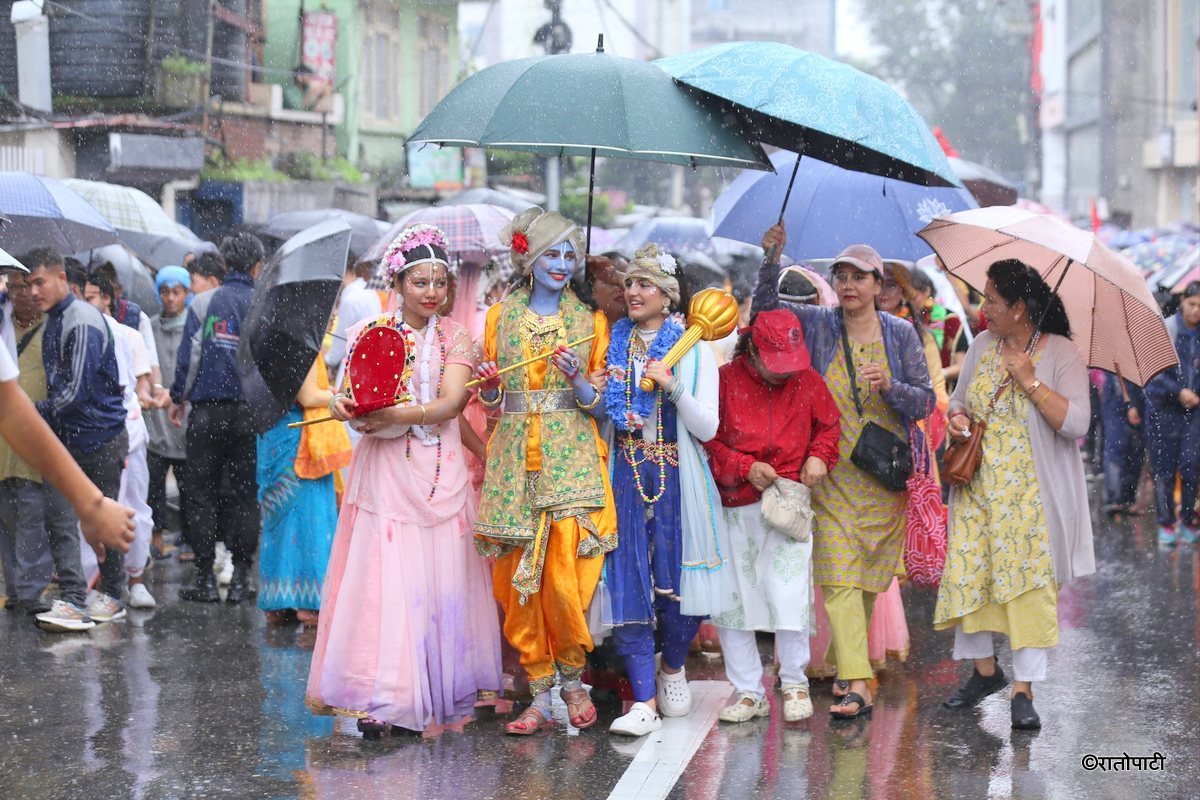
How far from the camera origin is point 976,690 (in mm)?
7059

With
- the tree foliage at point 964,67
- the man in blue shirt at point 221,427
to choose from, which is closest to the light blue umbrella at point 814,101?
the man in blue shirt at point 221,427

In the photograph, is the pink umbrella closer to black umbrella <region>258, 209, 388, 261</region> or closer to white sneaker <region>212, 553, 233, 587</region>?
white sneaker <region>212, 553, 233, 587</region>

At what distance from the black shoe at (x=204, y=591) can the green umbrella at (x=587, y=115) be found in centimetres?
387

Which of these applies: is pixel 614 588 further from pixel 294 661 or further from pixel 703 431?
pixel 294 661

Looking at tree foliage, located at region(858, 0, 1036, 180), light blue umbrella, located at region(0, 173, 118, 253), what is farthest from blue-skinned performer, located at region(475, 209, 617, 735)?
tree foliage, located at region(858, 0, 1036, 180)

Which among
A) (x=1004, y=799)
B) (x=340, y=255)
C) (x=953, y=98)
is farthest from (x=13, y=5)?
(x=953, y=98)

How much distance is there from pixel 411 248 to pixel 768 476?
1719 millimetres

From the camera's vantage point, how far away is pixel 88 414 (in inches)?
352

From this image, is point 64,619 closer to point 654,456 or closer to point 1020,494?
point 654,456

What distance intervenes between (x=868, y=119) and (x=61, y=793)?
13.0 feet

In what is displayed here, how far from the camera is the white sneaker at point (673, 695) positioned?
271 inches

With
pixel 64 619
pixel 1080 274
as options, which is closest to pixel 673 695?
pixel 1080 274

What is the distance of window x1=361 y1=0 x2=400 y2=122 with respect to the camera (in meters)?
28.1

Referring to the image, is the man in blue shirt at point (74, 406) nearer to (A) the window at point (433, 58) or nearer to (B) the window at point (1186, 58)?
(A) the window at point (433, 58)
